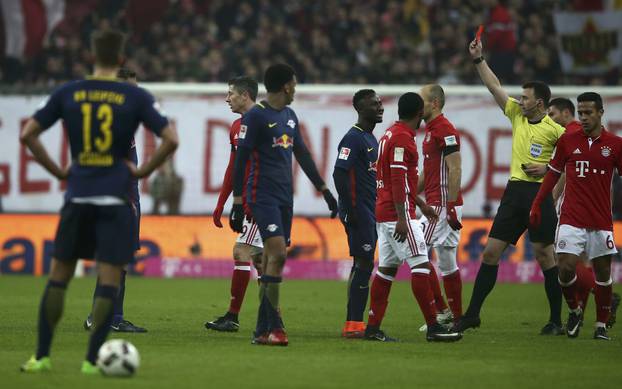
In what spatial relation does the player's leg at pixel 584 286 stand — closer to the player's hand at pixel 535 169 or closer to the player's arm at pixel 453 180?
the player's hand at pixel 535 169

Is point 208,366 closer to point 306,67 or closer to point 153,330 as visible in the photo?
point 153,330

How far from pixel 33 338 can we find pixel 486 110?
43.1 feet

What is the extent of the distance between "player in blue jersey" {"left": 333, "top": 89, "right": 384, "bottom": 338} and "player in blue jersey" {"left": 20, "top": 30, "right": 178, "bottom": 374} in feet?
10.9

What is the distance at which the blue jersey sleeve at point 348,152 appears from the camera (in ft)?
37.9

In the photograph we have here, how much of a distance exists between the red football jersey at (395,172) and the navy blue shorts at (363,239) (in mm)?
323

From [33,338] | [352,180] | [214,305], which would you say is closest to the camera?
[33,338]

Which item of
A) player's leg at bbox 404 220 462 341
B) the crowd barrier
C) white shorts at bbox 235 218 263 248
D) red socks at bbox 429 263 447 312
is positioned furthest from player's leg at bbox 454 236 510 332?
the crowd barrier

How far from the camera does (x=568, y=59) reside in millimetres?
24125

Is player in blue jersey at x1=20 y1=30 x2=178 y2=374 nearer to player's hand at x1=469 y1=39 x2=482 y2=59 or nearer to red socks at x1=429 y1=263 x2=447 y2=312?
player's hand at x1=469 y1=39 x2=482 y2=59

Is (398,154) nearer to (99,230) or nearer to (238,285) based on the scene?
(238,285)

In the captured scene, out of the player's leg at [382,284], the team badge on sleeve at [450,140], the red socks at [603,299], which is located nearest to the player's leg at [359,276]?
the player's leg at [382,284]

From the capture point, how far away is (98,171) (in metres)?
8.45

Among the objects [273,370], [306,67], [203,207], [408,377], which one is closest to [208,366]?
[273,370]

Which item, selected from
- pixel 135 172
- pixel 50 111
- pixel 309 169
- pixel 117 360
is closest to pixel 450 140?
pixel 309 169
